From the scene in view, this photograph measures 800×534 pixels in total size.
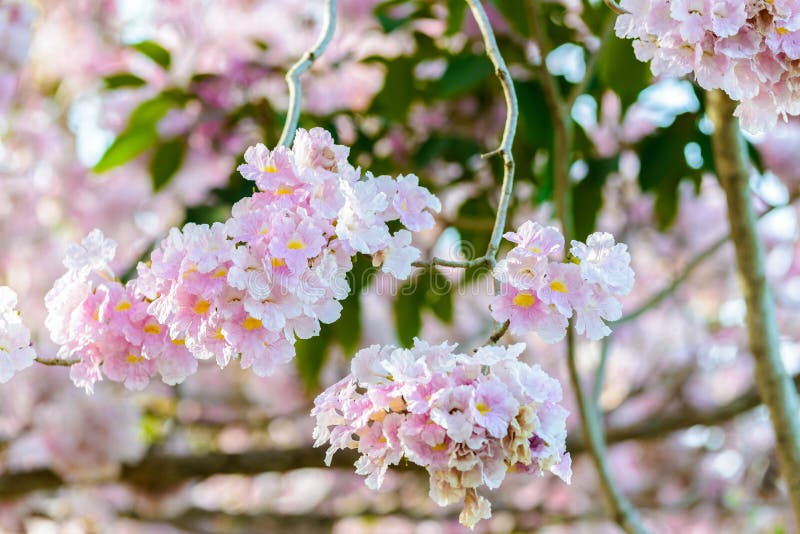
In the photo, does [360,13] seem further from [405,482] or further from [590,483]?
[590,483]

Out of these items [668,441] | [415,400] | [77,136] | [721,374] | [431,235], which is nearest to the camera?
[415,400]

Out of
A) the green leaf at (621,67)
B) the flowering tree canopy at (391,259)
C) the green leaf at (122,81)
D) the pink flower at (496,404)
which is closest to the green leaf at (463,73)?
the flowering tree canopy at (391,259)

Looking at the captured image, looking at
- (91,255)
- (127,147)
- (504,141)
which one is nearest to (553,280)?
(504,141)

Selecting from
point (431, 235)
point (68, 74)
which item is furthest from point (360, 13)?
point (68, 74)

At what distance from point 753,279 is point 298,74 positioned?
2.10 feet

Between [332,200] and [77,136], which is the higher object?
[77,136]

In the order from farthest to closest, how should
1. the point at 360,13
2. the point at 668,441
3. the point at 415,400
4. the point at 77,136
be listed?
the point at 668,441 < the point at 77,136 < the point at 360,13 < the point at 415,400

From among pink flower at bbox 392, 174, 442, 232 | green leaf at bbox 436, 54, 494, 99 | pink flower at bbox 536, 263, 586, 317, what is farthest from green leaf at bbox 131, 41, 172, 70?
pink flower at bbox 536, 263, 586, 317

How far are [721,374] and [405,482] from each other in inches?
50.9

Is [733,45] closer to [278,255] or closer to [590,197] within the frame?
[278,255]

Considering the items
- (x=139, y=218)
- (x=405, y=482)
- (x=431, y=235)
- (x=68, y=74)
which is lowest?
(x=405, y=482)

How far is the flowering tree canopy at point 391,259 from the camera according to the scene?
579mm

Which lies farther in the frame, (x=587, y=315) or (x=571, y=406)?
(x=571, y=406)

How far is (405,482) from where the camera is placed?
2494mm
